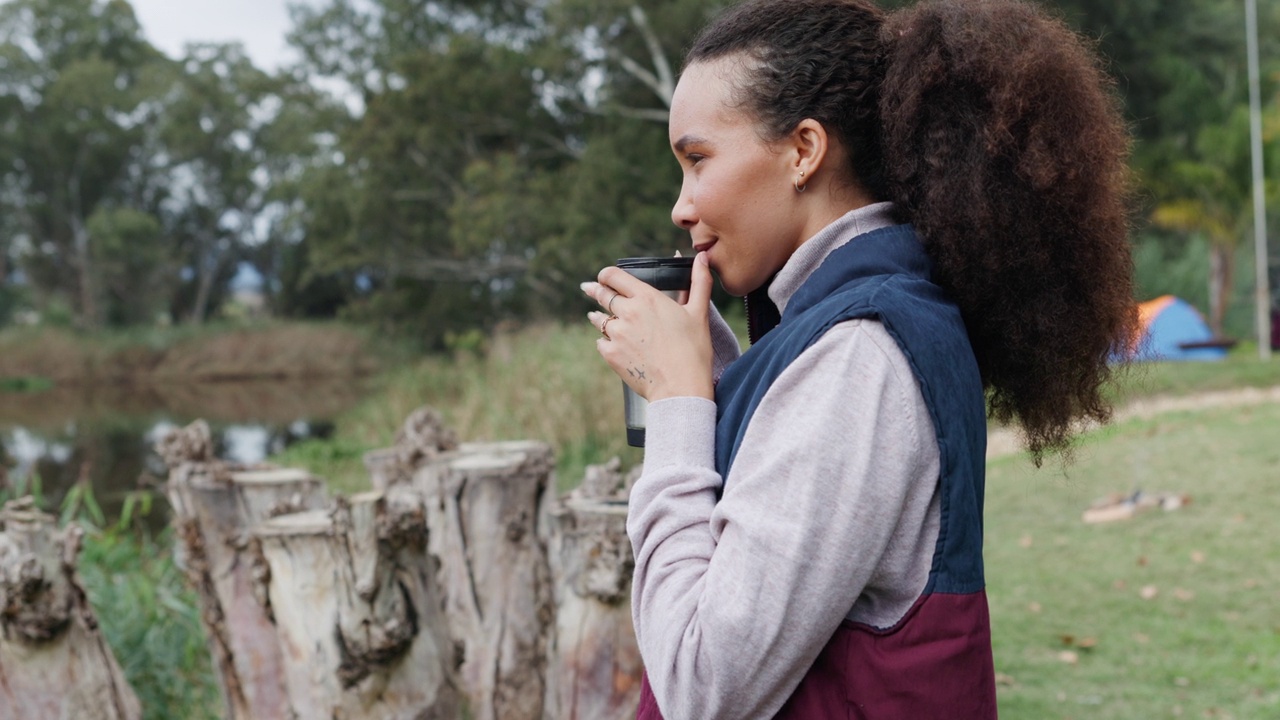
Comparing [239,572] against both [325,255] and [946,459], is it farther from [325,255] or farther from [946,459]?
[325,255]

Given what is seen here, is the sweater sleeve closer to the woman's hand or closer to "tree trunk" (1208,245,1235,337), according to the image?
the woman's hand

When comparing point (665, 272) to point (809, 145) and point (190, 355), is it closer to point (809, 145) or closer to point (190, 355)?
point (809, 145)

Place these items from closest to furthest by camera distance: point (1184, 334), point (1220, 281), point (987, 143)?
point (987, 143)
point (1184, 334)
point (1220, 281)

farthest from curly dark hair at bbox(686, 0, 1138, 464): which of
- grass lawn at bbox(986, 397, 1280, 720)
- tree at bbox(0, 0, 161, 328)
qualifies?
tree at bbox(0, 0, 161, 328)

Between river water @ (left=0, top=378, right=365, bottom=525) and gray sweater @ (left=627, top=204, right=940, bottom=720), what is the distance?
963 cm

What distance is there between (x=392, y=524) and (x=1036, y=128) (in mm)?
2040

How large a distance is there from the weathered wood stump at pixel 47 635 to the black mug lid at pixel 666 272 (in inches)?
87.4

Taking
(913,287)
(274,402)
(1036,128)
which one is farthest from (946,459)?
(274,402)

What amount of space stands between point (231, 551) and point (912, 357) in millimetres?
3062

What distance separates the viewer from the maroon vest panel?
1198 mm

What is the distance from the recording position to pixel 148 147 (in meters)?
34.4

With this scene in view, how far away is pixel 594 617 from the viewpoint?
3061 millimetres

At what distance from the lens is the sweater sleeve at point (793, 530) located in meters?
1.17

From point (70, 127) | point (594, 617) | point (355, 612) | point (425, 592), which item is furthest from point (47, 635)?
point (70, 127)
